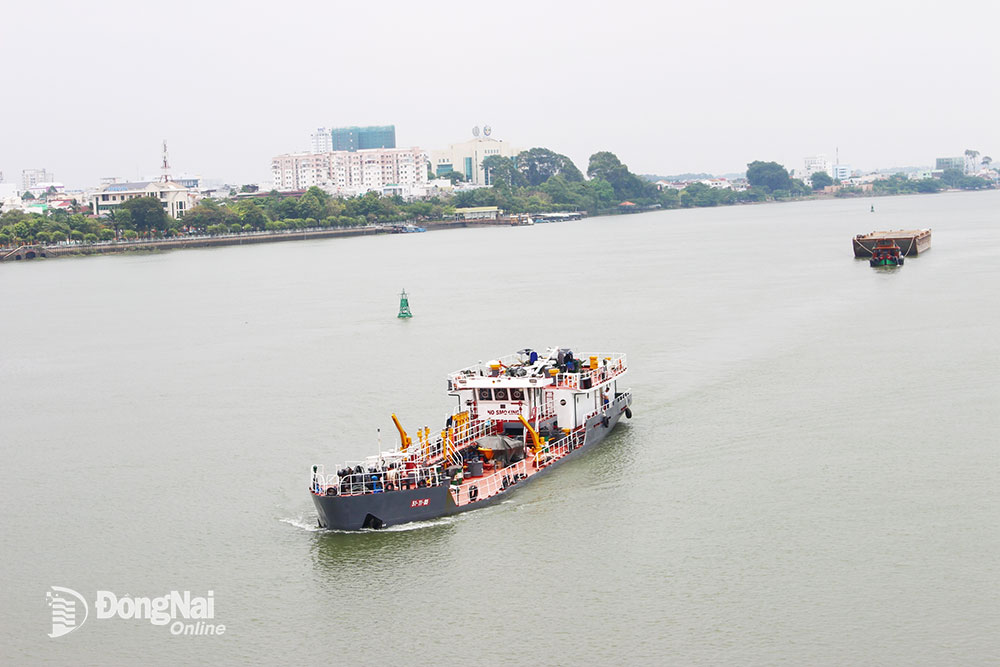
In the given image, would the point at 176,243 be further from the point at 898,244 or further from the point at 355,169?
the point at 355,169

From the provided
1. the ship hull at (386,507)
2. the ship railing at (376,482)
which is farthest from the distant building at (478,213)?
the ship hull at (386,507)

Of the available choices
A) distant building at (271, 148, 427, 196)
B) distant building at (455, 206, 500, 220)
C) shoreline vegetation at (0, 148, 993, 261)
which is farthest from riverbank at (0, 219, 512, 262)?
distant building at (271, 148, 427, 196)

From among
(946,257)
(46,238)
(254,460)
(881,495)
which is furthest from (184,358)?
(46,238)

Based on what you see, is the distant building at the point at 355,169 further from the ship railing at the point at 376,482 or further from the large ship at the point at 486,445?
the ship railing at the point at 376,482

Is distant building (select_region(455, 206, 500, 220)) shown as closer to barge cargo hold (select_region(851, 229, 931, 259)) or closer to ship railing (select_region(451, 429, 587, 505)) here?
barge cargo hold (select_region(851, 229, 931, 259))

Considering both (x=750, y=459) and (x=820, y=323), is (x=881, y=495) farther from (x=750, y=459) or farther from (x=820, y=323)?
(x=820, y=323)
